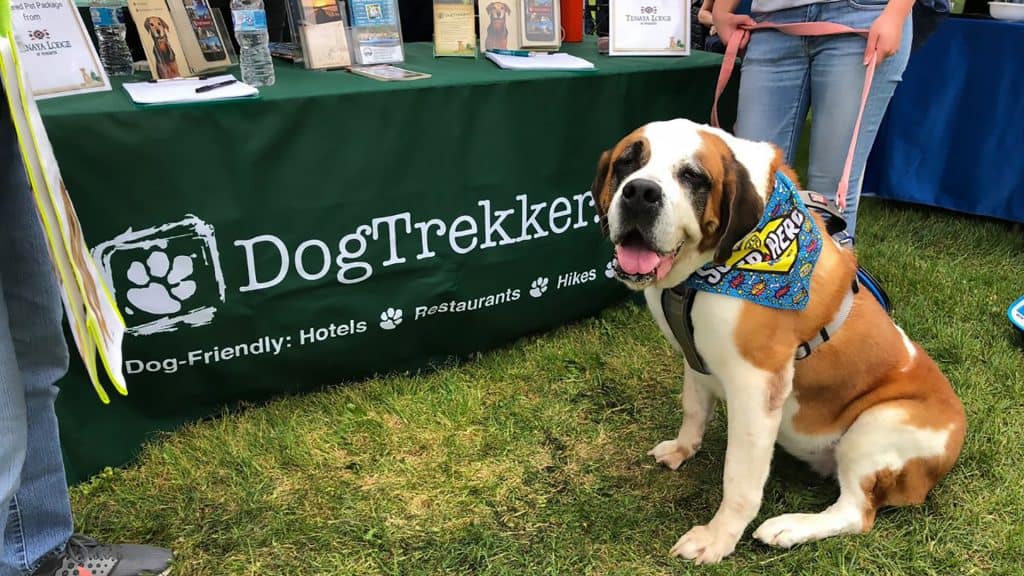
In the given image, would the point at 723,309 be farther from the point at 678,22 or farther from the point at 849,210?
the point at 678,22

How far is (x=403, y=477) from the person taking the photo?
263 centimetres

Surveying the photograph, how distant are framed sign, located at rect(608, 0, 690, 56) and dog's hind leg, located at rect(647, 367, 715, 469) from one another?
5.63 feet

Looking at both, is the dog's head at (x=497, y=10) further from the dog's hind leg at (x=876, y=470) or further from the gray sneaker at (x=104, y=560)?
the gray sneaker at (x=104, y=560)

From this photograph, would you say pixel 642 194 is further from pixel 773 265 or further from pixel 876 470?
pixel 876 470

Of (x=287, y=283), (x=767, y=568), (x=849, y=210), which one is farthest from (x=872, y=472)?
(x=287, y=283)

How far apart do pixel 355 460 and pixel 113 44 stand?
1719mm

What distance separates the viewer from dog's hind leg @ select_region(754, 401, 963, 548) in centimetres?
220

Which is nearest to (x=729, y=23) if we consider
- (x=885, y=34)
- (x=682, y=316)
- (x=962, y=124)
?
(x=885, y=34)

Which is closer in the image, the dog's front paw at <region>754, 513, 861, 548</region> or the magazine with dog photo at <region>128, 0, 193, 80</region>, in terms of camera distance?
the dog's front paw at <region>754, 513, 861, 548</region>

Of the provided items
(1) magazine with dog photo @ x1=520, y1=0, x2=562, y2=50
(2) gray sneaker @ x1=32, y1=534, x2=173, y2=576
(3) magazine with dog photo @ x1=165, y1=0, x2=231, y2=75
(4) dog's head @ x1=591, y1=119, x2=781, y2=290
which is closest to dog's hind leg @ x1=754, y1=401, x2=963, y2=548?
(4) dog's head @ x1=591, y1=119, x2=781, y2=290

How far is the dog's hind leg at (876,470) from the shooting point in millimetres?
2203

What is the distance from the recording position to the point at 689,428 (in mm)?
2699

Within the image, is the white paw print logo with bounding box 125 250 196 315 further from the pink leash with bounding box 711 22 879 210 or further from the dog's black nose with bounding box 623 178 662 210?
the pink leash with bounding box 711 22 879 210

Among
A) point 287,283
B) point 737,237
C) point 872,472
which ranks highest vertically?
point 737,237
